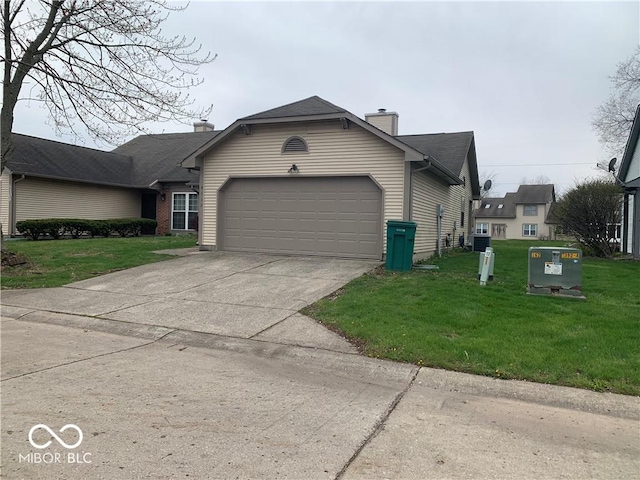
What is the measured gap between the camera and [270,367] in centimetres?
556

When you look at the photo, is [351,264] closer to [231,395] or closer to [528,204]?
[231,395]

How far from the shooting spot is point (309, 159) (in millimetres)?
13984

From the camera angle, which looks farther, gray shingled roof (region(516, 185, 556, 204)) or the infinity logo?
gray shingled roof (region(516, 185, 556, 204))

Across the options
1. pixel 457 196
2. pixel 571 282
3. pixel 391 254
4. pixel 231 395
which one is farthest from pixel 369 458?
pixel 457 196

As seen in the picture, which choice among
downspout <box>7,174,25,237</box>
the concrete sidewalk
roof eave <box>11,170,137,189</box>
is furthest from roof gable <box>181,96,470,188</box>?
downspout <box>7,174,25,237</box>

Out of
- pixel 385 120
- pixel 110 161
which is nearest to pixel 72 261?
pixel 385 120

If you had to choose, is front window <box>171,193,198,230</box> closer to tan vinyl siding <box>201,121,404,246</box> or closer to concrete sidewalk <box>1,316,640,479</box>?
tan vinyl siding <box>201,121,404,246</box>

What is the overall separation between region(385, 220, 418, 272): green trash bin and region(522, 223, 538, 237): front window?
178 feet

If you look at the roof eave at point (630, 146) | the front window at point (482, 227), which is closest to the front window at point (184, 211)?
the roof eave at point (630, 146)

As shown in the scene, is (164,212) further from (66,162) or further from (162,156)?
(66,162)

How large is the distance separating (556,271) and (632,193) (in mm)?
13605

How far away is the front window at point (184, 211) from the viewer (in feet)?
78.1

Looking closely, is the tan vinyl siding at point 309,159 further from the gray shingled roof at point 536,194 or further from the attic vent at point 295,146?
the gray shingled roof at point 536,194

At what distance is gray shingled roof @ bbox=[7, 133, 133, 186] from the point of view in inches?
816
